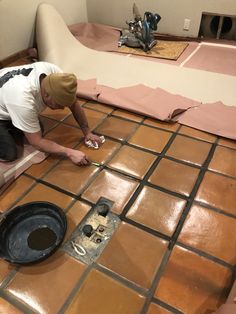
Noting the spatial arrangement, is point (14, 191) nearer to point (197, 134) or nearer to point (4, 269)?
point (4, 269)

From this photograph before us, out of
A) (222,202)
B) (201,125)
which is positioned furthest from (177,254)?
(201,125)

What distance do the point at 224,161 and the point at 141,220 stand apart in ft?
2.30

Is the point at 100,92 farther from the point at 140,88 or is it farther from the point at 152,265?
the point at 152,265

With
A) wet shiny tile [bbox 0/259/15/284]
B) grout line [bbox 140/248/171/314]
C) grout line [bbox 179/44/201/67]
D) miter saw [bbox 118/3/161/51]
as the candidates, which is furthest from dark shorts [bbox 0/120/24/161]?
miter saw [bbox 118/3/161/51]

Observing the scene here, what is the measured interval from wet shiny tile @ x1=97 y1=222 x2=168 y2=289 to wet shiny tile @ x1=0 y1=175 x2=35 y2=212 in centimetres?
62

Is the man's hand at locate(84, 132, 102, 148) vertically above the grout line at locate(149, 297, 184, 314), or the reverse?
the man's hand at locate(84, 132, 102, 148)

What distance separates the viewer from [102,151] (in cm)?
179

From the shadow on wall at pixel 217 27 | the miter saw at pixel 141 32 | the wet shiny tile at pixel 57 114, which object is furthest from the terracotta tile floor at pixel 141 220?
the shadow on wall at pixel 217 27

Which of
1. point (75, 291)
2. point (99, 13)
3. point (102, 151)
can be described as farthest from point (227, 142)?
point (99, 13)

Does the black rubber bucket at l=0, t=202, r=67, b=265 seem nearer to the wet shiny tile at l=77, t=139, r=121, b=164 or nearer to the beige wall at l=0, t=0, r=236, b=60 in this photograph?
the wet shiny tile at l=77, t=139, r=121, b=164

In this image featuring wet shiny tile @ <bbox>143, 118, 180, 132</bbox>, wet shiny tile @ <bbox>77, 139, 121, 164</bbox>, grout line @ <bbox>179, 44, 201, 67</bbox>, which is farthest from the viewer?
grout line @ <bbox>179, 44, 201, 67</bbox>

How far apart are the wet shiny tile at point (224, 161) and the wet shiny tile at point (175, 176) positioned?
0.14 metres

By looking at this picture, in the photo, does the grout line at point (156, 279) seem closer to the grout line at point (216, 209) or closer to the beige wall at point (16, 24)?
the grout line at point (216, 209)

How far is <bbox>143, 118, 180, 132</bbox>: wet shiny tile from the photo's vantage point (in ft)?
6.46
